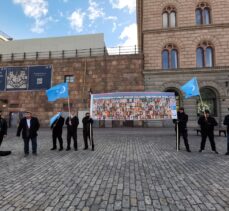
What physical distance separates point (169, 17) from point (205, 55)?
21.4 feet

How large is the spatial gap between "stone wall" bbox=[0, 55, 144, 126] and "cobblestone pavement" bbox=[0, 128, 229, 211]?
15.5 meters

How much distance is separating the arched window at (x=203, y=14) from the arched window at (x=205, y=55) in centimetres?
→ 267

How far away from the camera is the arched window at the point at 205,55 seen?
21.0 meters

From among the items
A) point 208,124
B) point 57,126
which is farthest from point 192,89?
point 57,126

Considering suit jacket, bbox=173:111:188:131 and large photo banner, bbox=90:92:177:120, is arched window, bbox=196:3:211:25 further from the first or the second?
suit jacket, bbox=173:111:188:131

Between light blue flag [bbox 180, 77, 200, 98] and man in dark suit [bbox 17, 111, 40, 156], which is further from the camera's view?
light blue flag [bbox 180, 77, 200, 98]

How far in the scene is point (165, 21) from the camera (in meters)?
22.4

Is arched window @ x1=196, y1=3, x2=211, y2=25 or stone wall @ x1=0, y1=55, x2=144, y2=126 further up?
arched window @ x1=196, y1=3, x2=211, y2=25

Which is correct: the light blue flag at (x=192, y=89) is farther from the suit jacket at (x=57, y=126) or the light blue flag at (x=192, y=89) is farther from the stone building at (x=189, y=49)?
the stone building at (x=189, y=49)

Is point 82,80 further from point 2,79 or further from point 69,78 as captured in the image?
point 2,79

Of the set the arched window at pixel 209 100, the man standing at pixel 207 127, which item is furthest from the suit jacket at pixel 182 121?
the arched window at pixel 209 100

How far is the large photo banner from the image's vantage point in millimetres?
11844

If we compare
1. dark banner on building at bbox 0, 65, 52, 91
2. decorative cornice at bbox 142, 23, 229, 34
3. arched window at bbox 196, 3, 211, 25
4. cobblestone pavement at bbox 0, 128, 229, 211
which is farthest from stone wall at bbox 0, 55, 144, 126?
cobblestone pavement at bbox 0, 128, 229, 211

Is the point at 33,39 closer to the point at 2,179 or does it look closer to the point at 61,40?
the point at 61,40
